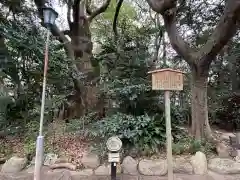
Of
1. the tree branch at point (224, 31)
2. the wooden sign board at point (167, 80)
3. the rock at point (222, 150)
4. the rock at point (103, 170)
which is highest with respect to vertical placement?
the tree branch at point (224, 31)

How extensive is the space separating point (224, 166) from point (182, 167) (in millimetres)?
773

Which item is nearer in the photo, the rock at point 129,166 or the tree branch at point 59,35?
the rock at point 129,166

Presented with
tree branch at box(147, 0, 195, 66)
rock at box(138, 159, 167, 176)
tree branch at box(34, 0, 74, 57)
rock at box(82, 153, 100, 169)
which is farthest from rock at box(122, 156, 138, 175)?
tree branch at box(34, 0, 74, 57)

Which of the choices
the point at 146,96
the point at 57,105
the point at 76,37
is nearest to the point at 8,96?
the point at 57,105

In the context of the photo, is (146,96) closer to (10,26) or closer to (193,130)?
(193,130)

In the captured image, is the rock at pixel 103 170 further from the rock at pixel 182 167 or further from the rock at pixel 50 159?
the rock at pixel 182 167

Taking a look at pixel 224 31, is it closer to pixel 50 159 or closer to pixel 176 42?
pixel 176 42

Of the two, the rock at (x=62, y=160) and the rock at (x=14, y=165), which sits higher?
the rock at (x=62, y=160)

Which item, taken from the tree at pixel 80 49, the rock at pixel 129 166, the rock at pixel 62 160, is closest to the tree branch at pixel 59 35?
the tree at pixel 80 49

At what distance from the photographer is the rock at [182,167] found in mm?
4297

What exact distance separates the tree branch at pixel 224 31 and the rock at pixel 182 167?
1956 millimetres

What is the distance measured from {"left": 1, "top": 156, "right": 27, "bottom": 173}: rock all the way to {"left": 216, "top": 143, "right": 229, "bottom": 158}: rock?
3.81m

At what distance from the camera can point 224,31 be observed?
429cm

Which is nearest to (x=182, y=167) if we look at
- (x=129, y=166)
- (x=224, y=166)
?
(x=224, y=166)
